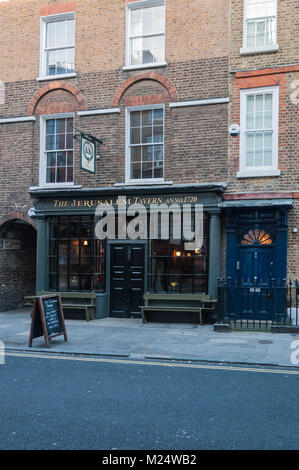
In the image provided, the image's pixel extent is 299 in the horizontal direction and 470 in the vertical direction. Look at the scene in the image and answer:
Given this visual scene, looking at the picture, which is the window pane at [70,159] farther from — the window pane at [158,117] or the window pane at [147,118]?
the window pane at [158,117]

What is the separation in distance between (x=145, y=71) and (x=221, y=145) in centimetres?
324

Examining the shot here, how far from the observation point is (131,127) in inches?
531

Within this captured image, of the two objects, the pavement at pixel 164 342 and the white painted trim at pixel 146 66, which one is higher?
the white painted trim at pixel 146 66

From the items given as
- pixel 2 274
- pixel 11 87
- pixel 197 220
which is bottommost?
pixel 2 274

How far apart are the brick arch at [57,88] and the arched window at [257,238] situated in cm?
626

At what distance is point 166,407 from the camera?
18.2 ft

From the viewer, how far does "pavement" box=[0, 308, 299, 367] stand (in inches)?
326

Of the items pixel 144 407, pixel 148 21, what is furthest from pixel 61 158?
pixel 144 407

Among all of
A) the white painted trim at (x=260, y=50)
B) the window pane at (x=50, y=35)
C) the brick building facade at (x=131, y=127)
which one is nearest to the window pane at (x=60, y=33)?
the brick building facade at (x=131, y=127)

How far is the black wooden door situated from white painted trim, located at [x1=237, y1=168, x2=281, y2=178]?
3454 millimetres

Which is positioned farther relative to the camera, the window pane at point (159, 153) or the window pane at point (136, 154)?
the window pane at point (136, 154)

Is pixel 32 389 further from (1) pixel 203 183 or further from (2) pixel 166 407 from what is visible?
(1) pixel 203 183

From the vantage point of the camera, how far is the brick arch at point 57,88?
45.0 feet

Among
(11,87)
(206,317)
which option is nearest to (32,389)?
(206,317)
